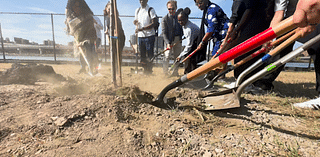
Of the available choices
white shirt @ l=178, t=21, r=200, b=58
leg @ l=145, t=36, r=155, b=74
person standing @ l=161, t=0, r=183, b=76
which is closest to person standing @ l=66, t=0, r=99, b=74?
leg @ l=145, t=36, r=155, b=74

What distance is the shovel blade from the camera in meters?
1.91

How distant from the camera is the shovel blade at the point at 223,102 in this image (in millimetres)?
1912

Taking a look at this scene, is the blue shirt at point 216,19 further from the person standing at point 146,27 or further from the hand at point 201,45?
the person standing at point 146,27

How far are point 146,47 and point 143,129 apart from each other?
11.7 feet

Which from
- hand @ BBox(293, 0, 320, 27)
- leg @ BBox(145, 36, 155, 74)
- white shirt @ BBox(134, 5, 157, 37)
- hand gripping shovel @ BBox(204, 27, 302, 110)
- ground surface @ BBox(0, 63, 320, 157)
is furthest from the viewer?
leg @ BBox(145, 36, 155, 74)

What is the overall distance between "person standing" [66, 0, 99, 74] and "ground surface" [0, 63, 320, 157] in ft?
7.43

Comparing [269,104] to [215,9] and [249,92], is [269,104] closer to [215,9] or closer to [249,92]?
[249,92]

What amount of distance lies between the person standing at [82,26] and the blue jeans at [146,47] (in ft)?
4.58

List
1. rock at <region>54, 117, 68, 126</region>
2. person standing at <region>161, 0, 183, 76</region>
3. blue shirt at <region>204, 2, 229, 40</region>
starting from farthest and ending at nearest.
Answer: person standing at <region>161, 0, 183, 76</region>
blue shirt at <region>204, 2, 229, 40</region>
rock at <region>54, 117, 68, 126</region>

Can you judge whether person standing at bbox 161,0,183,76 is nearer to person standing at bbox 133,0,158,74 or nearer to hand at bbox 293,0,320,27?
person standing at bbox 133,0,158,74

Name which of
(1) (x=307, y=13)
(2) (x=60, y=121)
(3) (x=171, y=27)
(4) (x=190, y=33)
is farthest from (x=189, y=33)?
(2) (x=60, y=121)

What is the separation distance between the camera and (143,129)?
5.20 ft

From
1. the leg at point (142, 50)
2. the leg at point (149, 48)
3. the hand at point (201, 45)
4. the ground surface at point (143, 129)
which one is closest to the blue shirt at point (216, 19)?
the hand at point (201, 45)

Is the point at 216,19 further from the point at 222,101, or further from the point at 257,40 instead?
the point at 257,40
